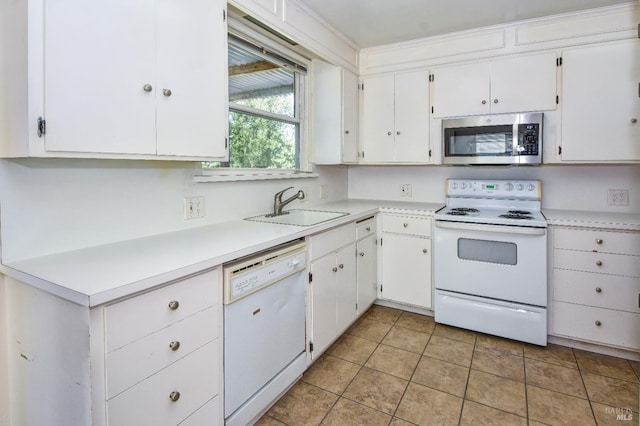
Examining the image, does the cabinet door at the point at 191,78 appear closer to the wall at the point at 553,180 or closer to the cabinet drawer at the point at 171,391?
the cabinet drawer at the point at 171,391

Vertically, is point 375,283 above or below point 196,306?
below

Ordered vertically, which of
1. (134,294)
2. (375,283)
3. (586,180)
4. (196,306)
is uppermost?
(586,180)

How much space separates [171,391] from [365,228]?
1863 millimetres

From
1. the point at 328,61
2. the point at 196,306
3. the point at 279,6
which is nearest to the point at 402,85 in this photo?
the point at 328,61

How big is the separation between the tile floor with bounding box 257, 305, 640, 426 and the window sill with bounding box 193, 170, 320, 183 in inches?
49.3

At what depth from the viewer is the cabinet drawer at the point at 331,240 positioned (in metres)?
2.09

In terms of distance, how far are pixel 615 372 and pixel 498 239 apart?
1.00 m

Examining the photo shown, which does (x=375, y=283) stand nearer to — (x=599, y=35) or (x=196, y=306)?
(x=196, y=306)

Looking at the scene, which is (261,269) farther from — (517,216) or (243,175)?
(517,216)

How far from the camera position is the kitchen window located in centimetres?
228

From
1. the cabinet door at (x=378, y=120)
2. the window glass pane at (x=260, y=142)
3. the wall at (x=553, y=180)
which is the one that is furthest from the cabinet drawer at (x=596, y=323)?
the window glass pane at (x=260, y=142)

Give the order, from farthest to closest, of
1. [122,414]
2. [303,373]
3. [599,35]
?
[599,35], [303,373], [122,414]

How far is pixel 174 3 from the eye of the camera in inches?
59.2

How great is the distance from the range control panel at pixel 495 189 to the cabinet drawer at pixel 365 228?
744 millimetres
